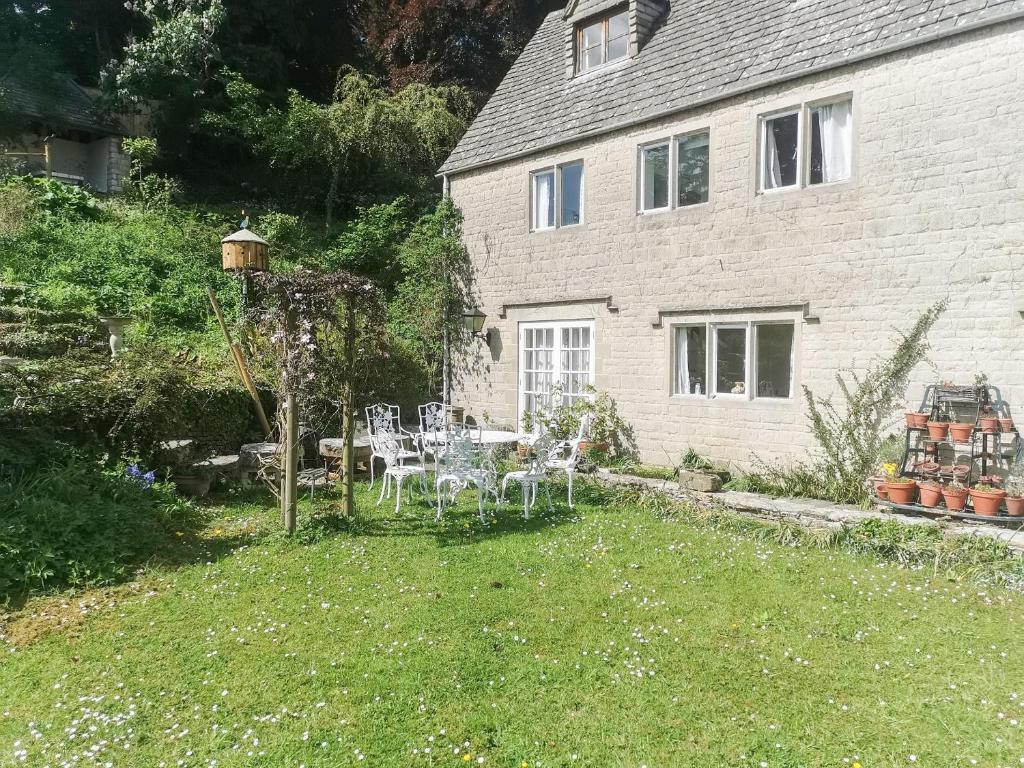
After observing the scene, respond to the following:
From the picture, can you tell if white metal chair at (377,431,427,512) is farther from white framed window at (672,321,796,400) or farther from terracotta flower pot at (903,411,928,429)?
terracotta flower pot at (903,411,928,429)

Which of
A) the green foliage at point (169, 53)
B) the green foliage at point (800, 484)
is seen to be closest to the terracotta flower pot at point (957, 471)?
the green foliage at point (800, 484)

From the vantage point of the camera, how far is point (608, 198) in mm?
10297

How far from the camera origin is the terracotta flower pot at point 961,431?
6.64 metres

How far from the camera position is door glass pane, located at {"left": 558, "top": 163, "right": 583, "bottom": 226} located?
10.9 m

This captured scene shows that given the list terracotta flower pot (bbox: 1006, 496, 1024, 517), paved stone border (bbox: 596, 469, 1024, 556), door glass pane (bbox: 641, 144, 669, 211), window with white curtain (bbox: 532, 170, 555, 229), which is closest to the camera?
paved stone border (bbox: 596, 469, 1024, 556)

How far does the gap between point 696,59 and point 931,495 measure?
684 centimetres

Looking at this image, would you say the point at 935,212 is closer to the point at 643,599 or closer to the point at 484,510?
the point at 643,599

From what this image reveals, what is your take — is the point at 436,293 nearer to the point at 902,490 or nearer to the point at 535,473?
the point at 535,473

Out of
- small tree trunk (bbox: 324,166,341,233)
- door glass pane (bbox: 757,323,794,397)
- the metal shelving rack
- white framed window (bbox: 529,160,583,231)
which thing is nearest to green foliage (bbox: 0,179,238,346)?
small tree trunk (bbox: 324,166,341,233)

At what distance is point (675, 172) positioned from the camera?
9547mm

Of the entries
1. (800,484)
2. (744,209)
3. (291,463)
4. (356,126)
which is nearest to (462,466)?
(291,463)

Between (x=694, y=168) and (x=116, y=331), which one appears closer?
(x=694, y=168)

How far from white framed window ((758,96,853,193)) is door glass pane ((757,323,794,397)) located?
6.07 ft

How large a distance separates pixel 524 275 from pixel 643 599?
7.46 m
